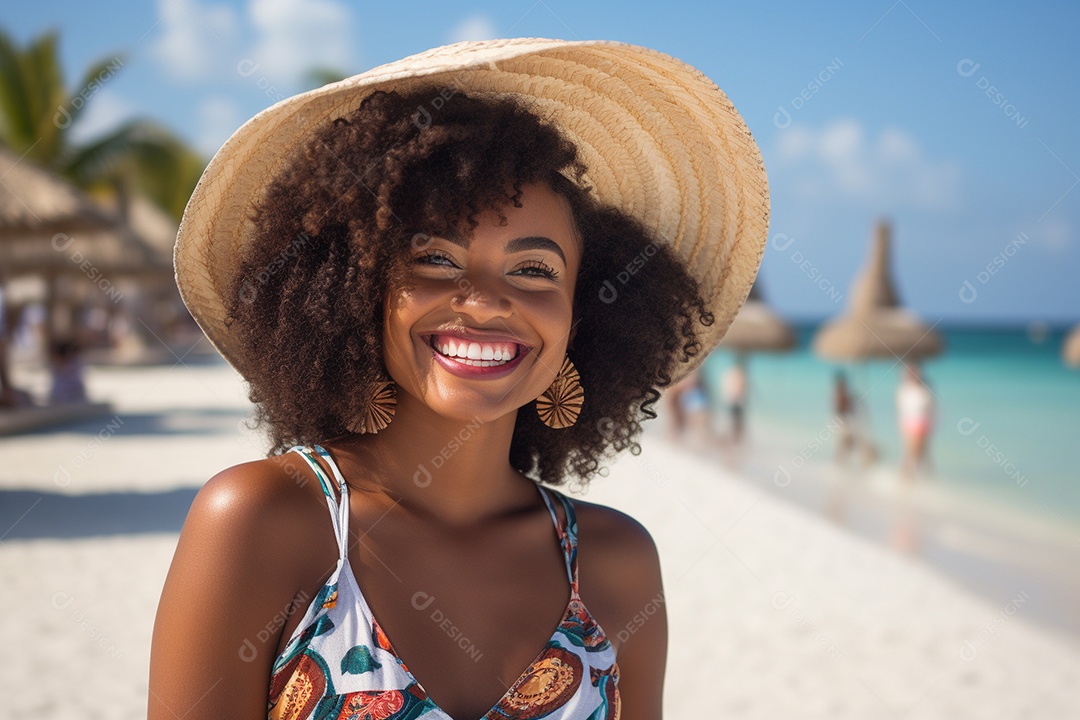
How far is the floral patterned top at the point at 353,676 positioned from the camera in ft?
5.11

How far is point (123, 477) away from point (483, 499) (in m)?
8.99

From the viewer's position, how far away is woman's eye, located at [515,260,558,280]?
5.98 ft

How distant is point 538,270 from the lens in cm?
184

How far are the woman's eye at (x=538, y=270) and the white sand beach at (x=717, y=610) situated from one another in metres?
0.76

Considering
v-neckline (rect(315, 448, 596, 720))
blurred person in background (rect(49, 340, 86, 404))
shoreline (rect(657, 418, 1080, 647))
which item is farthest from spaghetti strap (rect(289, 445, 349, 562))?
blurred person in background (rect(49, 340, 86, 404))

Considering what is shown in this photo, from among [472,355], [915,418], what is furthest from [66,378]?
[472,355]

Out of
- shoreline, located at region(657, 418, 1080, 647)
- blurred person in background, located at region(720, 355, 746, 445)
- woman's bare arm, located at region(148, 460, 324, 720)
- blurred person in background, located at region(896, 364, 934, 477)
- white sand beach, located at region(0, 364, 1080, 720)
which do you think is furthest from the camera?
blurred person in background, located at region(720, 355, 746, 445)

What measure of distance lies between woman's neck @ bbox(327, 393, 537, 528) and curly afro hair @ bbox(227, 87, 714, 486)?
3.6 inches

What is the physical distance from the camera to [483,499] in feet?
6.57

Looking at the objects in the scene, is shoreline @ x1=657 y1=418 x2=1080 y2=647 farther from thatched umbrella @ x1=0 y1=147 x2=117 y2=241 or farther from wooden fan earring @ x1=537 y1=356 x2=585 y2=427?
thatched umbrella @ x1=0 y1=147 x2=117 y2=241

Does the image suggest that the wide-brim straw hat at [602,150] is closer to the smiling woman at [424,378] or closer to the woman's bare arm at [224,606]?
the smiling woman at [424,378]

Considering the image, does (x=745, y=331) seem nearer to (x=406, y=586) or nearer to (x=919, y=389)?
(x=919, y=389)

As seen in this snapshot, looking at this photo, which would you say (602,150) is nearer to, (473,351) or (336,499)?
(473,351)

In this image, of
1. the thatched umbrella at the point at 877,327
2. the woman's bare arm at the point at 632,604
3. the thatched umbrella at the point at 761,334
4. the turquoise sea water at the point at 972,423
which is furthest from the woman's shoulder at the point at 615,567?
the thatched umbrella at the point at 761,334
